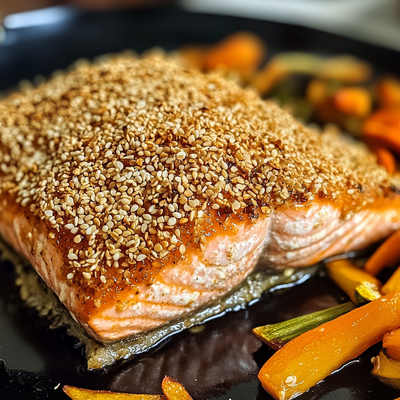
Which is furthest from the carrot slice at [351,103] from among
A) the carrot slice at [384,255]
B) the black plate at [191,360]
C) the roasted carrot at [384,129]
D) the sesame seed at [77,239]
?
the sesame seed at [77,239]

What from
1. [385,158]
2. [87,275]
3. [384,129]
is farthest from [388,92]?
[87,275]

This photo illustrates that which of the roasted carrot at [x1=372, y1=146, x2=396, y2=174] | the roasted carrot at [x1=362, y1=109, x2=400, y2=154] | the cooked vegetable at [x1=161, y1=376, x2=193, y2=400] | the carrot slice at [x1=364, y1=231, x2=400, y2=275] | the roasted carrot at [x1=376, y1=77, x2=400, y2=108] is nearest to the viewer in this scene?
the cooked vegetable at [x1=161, y1=376, x2=193, y2=400]

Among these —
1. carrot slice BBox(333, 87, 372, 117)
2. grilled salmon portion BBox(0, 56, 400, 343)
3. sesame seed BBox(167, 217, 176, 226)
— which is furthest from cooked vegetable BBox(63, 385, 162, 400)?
carrot slice BBox(333, 87, 372, 117)

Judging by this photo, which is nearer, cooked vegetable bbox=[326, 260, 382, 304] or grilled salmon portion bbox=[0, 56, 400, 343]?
grilled salmon portion bbox=[0, 56, 400, 343]

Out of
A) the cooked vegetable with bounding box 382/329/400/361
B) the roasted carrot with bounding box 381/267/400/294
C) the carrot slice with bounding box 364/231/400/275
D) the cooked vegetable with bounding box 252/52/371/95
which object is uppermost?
the cooked vegetable with bounding box 252/52/371/95

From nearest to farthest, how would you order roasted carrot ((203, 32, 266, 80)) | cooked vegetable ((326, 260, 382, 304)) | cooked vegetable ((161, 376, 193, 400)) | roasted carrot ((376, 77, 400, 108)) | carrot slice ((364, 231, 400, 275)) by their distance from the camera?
cooked vegetable ((161, 376, 193, 400))
cooked vegetable ((326, 260, 382, 304))
carrot slice ((364, 231, 400, 275))
roasted carrot ((376, 77, 400, 108))
roasted carrot ((203, 32, 266, 80))

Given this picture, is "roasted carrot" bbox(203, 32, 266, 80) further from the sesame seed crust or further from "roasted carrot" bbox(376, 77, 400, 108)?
the sesame seed crust

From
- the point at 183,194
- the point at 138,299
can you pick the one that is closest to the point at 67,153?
the point at 183,194

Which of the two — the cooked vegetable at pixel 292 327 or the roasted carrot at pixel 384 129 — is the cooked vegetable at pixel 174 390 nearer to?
the cooked vegetable at pixel 292 327
